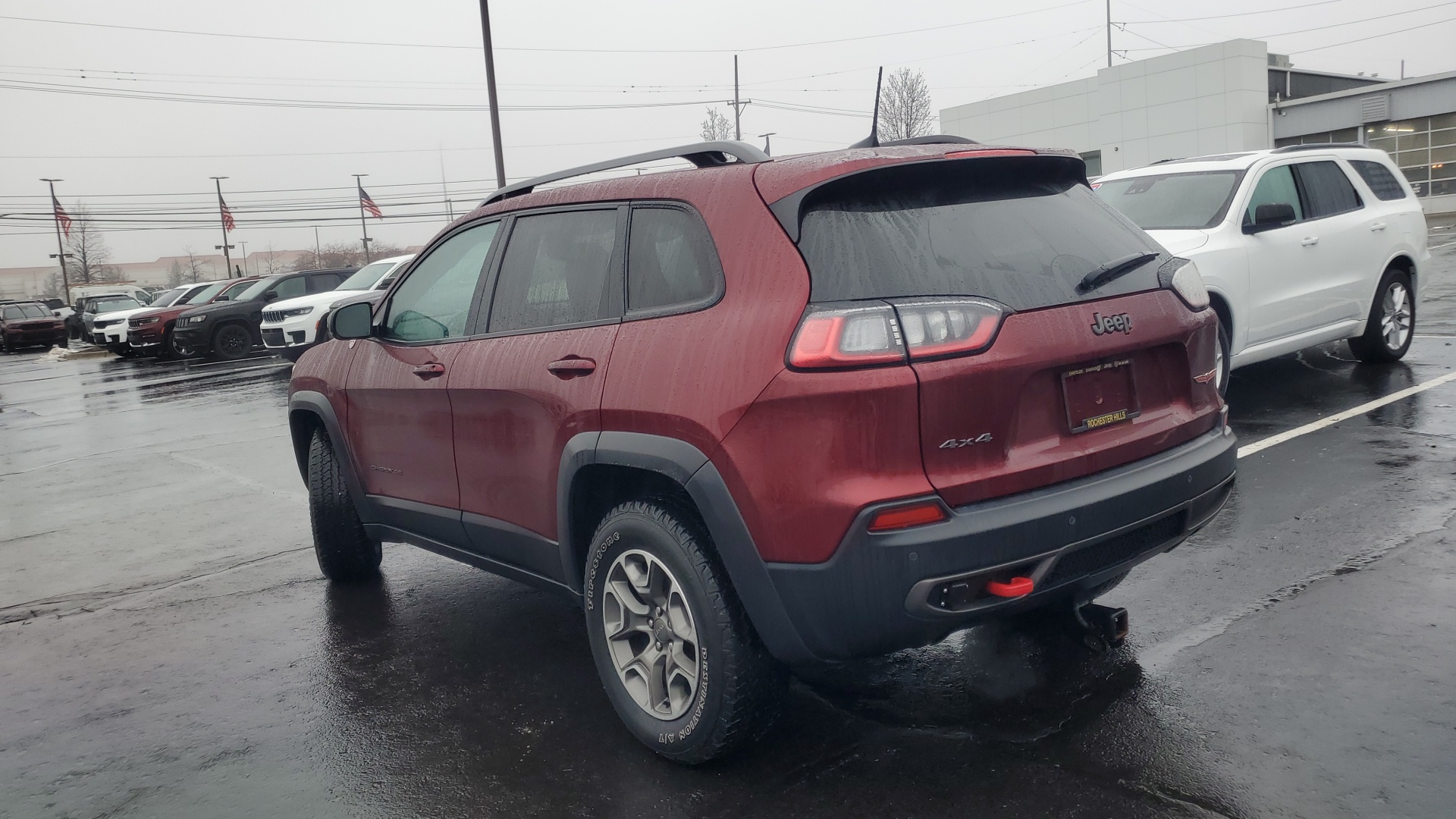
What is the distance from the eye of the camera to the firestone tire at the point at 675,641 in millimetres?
2902

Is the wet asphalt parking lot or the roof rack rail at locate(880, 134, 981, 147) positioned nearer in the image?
the wet asphalt parking lot

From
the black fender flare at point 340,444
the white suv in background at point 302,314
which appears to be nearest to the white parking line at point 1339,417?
the black fender flare at point 340,444

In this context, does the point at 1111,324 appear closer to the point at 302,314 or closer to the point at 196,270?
the point at 302,314

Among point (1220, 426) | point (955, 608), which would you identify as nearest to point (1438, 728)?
point (1220, 426)

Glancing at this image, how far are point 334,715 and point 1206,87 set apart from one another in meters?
48.4

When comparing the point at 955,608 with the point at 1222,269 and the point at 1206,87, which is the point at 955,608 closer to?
the point at 1222,269

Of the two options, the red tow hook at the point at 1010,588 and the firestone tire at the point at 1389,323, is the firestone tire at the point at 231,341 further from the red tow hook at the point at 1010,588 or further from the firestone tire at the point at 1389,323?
the red tow hook at the point at 1010,588

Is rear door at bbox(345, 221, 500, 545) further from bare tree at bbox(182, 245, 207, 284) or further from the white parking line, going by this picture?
bare tree at bbox(182, 245, 207, 284)

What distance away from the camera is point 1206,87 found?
4478 cm

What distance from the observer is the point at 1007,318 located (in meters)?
2.78

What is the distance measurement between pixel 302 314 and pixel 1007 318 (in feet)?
60.4

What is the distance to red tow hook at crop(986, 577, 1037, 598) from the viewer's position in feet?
8.84

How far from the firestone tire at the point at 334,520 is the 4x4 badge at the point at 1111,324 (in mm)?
3521

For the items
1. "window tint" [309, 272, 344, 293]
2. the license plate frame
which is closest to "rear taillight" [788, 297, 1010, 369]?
the license plate frame
